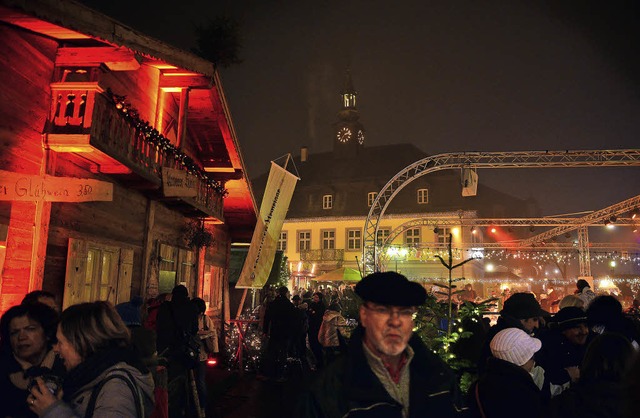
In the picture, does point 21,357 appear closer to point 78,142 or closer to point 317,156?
point 78,142

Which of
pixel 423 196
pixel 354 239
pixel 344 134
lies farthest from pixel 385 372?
pixel 344 134

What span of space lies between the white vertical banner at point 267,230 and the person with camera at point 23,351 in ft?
26.8

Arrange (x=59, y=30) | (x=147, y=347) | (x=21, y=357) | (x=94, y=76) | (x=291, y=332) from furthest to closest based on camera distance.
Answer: (x=291, y=332)
(x=94, y=76)
(x=59, y=30)
(x=147, y=347)
(x=21, y=357)

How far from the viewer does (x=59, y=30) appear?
19.6ft

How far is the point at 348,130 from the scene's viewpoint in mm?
53406

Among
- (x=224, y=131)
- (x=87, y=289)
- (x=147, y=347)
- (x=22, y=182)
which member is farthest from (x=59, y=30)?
(x=224, y=131)

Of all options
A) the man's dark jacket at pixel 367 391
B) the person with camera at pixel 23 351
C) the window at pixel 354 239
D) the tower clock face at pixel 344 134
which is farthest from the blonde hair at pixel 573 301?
the tower clock face at pixel 344 134

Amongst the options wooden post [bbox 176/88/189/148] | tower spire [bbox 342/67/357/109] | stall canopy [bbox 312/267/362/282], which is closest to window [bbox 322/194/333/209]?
tower spire [bbox 342/67/357/109]

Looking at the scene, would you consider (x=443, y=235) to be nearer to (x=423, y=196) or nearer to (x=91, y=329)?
(x=423, y=196)

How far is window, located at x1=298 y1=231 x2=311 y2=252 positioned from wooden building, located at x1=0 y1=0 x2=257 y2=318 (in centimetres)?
3482

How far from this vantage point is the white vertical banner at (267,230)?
1208 centimetres

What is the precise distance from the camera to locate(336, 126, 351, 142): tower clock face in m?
52.8

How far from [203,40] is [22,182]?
6.07 meters

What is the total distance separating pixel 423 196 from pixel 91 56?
124 ft
